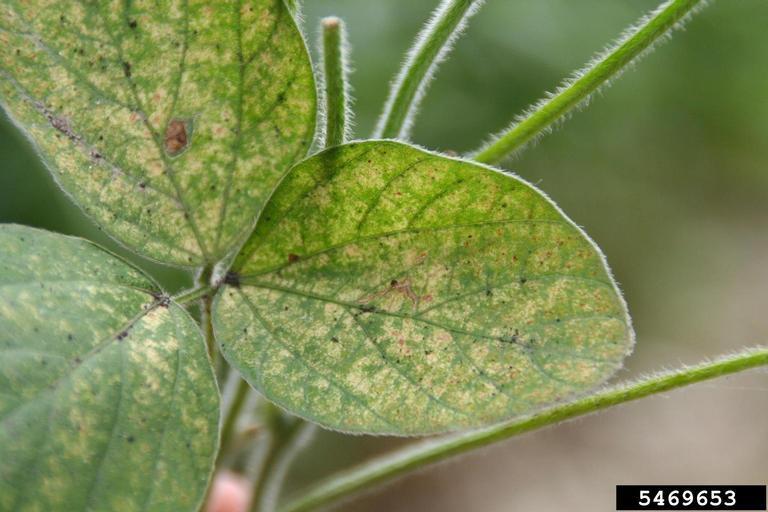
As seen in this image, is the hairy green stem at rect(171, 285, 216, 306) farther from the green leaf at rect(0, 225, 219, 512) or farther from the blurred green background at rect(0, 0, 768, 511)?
the blurred green background at rect(0, 0, 768, 511)

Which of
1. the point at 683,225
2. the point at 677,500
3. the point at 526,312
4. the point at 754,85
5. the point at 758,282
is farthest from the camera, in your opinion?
the point at 758,282

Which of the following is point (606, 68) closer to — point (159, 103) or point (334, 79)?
point (334, 79)

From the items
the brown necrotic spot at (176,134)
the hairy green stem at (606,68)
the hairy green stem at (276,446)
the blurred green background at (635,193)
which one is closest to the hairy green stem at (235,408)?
the hairy green stem at (276,446)

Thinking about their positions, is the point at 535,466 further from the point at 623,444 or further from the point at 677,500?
the point at 677,500

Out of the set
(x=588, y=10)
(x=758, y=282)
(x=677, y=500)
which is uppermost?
(x=588, y=10)

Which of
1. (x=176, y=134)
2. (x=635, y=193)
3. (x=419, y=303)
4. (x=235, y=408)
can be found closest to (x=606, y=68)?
(x=419, y=303)

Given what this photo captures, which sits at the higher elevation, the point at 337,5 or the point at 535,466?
the point at 337,5

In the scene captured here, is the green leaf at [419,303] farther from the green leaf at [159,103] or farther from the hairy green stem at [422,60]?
the hairy green stem at [422,60]

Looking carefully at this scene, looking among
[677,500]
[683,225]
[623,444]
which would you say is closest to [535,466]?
[623,444]
